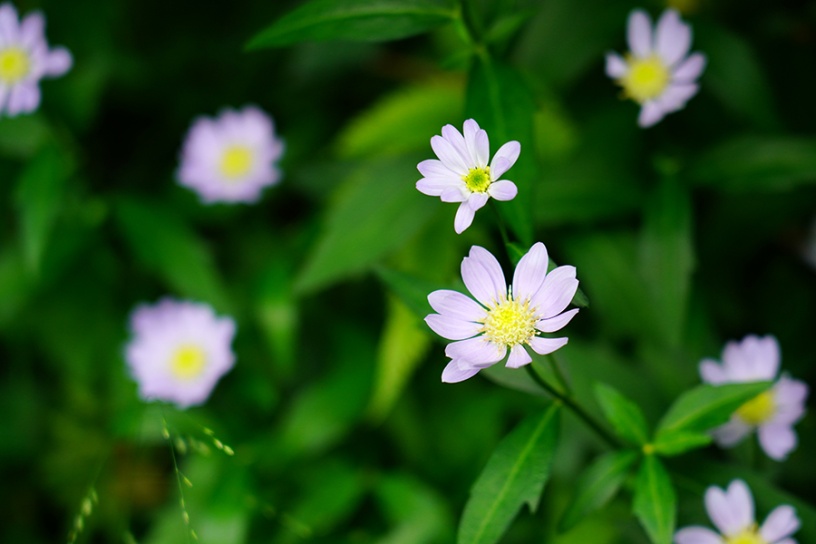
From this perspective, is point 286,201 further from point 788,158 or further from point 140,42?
point 788,158

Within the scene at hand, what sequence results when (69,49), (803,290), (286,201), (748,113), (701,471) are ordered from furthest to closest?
(286,201) < (69,49) < (803,290) < (748,113) < (701,471)

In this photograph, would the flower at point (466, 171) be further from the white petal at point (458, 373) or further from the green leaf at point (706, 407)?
the green leaf at point (706, 407)

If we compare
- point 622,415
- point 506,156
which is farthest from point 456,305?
point 622,415

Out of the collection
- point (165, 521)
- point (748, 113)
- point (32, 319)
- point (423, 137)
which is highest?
point (748, 113)

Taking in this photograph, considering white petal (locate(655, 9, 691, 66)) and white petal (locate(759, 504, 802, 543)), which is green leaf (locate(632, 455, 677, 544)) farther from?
white petal (locate(655, 9, 691, 66))

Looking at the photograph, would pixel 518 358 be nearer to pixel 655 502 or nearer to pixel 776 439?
pixel 655 502

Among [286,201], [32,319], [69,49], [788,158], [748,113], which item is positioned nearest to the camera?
[788,158]

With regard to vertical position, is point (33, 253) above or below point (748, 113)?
below

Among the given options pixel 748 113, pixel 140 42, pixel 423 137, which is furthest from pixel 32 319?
pixel 748 113
